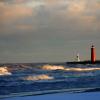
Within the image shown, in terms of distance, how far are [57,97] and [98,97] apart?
0.89 meters

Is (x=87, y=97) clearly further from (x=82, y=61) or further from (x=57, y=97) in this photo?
(x=82, y=61)

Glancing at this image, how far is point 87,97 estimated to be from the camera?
30.9ft

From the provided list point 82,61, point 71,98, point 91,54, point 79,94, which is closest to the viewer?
point 71,98

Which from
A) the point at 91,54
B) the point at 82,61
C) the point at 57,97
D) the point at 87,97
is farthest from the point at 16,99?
the point at 82,61

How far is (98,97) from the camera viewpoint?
933cm

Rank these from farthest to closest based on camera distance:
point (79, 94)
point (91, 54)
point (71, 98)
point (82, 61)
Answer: point (82, 61) → point (91, 54) → point (79, 94) → point (71, 98)

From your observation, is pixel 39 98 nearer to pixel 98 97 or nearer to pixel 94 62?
pixel 98 97

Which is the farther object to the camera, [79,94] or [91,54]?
[91,54]

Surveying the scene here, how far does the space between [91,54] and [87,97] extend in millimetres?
44708

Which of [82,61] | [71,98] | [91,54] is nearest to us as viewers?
[71,98]

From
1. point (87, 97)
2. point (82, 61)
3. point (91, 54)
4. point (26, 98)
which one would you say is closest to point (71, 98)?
point (87, 97)

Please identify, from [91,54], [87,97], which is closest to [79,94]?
Result: [87,97]

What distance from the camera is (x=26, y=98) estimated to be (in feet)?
31.4

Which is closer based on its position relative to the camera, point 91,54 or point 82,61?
point 91,54
